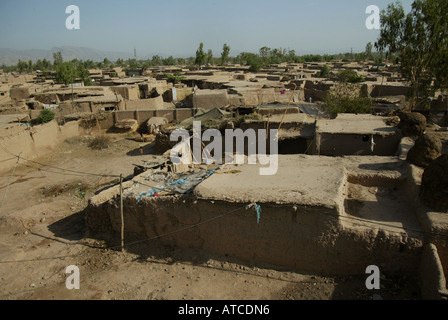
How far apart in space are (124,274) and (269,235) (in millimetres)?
3306

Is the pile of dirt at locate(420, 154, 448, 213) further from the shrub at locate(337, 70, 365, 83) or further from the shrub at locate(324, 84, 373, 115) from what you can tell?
the shrub at locate(337, 70, 365, 83)

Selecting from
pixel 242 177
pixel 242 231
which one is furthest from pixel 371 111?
pixel 242 231

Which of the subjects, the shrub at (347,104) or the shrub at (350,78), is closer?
the shrub at (347,104)

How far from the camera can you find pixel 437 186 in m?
5.92

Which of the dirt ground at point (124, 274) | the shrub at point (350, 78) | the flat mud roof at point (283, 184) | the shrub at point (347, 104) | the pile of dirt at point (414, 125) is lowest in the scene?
the dirt ground at point (124, 274)

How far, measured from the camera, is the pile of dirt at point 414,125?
396 inches

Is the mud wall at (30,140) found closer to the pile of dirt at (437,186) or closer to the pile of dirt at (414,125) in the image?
the pile of dirt at (437,186)

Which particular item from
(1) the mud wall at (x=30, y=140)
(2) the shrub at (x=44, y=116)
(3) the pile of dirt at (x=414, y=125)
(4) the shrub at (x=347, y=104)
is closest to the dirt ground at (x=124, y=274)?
(1) the mud wall at (x=30, y=140)

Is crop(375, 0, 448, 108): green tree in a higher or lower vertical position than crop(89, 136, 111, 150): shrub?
higher

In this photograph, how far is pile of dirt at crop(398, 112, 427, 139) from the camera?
10055 mm

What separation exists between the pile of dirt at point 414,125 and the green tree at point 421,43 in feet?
24.0

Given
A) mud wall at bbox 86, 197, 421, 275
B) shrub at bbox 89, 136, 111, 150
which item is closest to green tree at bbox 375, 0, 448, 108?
mud wall at bbox 86, 197, 421, 275

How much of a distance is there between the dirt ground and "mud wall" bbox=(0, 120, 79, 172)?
454 cm

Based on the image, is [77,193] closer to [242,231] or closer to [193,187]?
[193,187]
